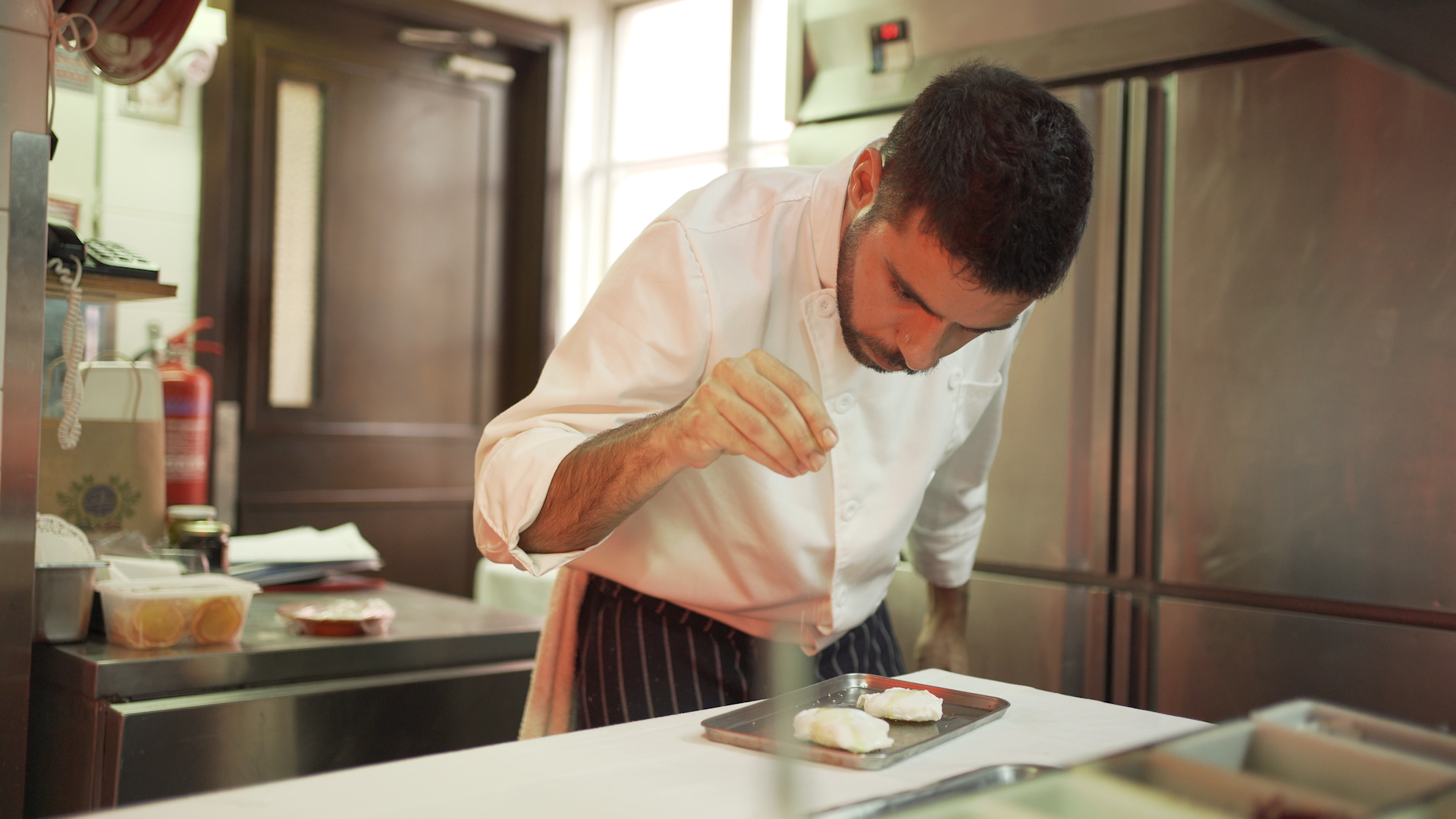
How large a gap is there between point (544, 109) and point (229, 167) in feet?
3.50

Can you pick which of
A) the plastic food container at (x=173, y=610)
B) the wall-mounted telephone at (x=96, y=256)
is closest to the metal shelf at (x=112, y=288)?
the wall-mounted telephone at (x=96, y=256)

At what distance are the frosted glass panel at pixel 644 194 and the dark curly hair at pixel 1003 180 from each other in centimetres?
285

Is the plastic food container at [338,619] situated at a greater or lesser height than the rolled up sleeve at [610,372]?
lesser

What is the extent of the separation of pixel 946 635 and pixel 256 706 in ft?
3.09

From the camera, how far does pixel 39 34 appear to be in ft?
4.18

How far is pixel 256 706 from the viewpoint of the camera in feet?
4.42

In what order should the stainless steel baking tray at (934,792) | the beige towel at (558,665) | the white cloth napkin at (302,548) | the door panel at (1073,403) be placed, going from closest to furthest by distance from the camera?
1. the stainless steel baking tray at (934,792)
2. the beige towel at (558,665)
3. the door panel at (1073,403)
4. the white cloth napkin at (302,548)

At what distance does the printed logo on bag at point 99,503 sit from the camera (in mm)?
1581

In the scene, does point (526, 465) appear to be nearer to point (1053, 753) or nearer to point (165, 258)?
point (1053, 753)

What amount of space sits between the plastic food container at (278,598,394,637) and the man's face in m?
0.76

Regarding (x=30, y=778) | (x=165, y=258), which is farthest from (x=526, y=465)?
(x=165, y=258)

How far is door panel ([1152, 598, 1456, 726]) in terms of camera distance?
1505 millimetres

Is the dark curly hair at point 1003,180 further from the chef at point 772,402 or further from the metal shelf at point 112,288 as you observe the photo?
the metal shelf at point 112,288

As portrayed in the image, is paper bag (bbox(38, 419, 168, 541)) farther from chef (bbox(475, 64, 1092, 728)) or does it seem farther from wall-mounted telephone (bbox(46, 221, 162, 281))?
chef (bbox(475, 64, 1092, 728))
